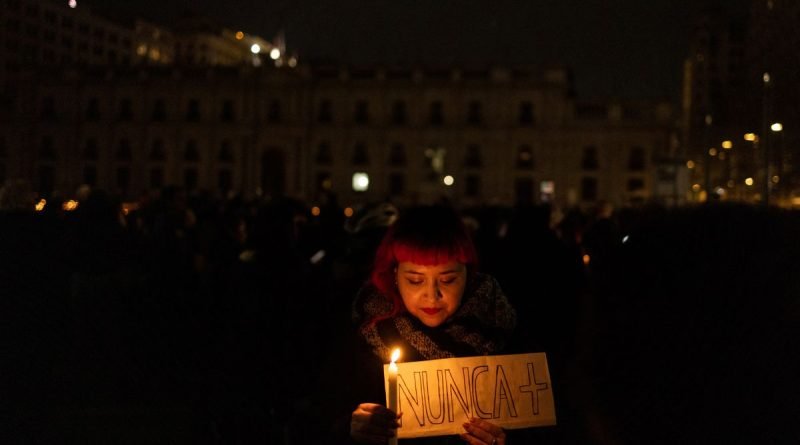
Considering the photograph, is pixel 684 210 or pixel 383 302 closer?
pixel 684 210

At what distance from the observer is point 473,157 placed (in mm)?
67188

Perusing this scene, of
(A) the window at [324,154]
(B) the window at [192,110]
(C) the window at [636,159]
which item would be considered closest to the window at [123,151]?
(B) the window at [192,110]

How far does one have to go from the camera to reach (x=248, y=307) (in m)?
4.93

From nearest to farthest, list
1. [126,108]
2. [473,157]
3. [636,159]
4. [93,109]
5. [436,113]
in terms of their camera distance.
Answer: [636,159] < [473,157] < [436,113] < [126,108] < [93,109]

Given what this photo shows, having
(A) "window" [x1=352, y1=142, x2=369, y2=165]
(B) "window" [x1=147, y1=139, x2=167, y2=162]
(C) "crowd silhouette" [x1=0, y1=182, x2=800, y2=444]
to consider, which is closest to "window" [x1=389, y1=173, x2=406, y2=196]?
(A) "window" [x1=352, y1=142, x2=369, y2=165]

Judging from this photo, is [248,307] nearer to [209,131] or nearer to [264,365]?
[264,365]

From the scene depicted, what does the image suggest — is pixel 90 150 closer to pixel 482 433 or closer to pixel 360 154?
pixel 360 154

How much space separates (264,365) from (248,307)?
0.37m

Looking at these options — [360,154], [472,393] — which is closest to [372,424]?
[472,393]

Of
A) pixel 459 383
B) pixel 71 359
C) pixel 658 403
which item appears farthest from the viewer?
pixel 71 359

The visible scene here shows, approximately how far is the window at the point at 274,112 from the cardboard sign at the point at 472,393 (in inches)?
2648

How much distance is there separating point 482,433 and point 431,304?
0.47 metres

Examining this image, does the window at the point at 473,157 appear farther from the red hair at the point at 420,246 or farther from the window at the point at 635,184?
the red hair at the point at 420,246

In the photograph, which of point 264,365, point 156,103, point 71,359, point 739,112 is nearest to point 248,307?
Answer: point 264,365
